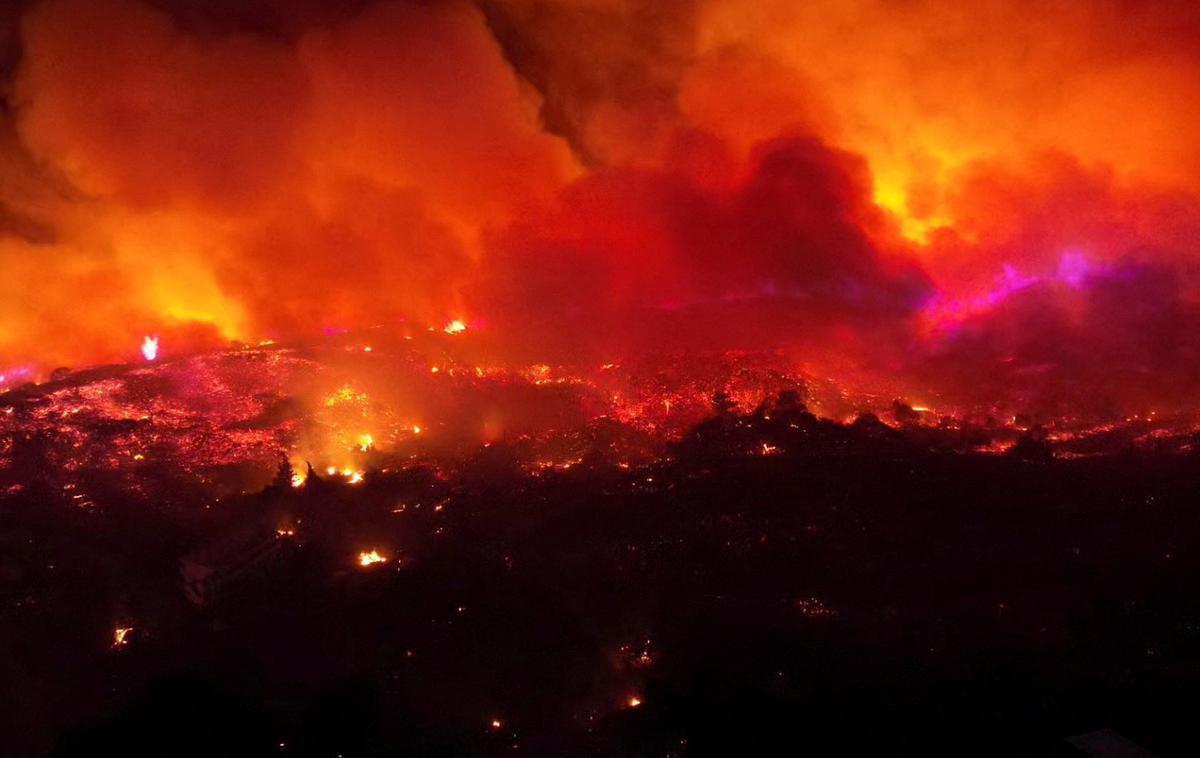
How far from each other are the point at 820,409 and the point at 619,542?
897cm

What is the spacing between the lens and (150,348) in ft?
98.1

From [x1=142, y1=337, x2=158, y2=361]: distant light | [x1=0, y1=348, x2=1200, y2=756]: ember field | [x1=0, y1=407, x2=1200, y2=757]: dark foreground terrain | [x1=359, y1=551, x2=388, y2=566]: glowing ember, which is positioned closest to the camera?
[x1=0, y1=407, x2=1200, y2=757]: dark foreground terrain

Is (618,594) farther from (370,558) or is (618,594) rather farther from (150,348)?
(150,348)

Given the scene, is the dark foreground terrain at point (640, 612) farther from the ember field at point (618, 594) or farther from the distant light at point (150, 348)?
the distant light at point (150, 348)

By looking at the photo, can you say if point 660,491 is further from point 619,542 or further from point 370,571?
point 370,571

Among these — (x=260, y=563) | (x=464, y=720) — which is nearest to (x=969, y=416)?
(x=464, y=720)

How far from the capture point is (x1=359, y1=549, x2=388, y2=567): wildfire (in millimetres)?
14508

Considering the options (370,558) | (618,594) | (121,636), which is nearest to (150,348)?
(121,636)

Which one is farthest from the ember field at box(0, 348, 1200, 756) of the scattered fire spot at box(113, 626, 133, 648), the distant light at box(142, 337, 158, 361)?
the distant light at box(142, 337, 158, 361)

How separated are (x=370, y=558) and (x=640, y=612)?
227 inches

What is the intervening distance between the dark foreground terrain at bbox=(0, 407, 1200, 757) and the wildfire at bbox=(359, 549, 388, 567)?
0.21 m

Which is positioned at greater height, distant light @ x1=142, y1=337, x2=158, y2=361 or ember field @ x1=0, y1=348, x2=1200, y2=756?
distant light @ x1=142, y1=337, x2=158, y2=361

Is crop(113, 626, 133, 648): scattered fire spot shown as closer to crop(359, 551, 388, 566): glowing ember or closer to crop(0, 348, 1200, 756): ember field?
crop(0, 348, 1200, 756): ember field

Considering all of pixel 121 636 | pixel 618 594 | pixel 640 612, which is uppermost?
pixel 121 636
